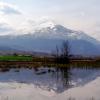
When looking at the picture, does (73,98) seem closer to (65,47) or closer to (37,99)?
(37,99)

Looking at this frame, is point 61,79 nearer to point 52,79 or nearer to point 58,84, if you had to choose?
point 52,79

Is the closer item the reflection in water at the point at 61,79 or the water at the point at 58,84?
the water at the point at 58,84

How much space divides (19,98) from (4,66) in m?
44.4

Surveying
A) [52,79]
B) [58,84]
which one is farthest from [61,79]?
[58,84]

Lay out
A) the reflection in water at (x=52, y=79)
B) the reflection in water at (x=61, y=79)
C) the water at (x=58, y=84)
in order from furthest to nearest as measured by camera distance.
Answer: the reflection in water at (x=52, y=79) → the reflection in water at (x=61, y=79) → the water at (x=58, y=84)

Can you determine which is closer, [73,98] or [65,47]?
[73,98]

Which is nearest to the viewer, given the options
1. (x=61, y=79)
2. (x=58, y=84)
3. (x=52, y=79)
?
(x=58, y=84)

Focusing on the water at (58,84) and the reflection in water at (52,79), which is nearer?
the water at (58,84)

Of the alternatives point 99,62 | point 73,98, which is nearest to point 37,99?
point 73,98

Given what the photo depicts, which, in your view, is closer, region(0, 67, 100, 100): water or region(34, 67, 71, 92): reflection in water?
region(0, 67, 100, 100): water

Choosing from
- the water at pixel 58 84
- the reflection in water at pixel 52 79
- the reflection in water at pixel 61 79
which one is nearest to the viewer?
the water at pixel 58 84

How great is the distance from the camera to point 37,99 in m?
26.5

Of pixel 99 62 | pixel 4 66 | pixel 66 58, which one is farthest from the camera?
pixel 99 62

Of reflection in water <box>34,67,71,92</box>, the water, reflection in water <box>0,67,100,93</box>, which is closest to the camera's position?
the water
